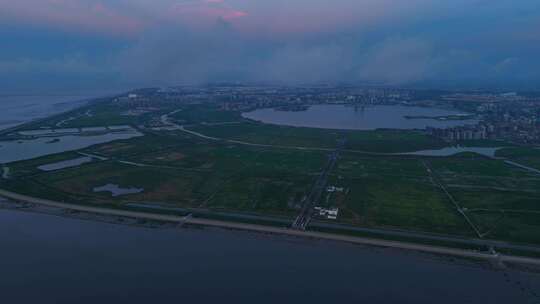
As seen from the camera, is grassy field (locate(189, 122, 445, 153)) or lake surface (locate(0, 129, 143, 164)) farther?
grassy field (locate(189, 122, 445, 153))

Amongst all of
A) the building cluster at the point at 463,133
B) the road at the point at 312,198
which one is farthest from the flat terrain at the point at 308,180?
the building cluster at the point at 463,133

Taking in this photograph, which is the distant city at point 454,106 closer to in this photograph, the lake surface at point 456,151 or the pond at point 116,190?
the lake surface at point 456,151

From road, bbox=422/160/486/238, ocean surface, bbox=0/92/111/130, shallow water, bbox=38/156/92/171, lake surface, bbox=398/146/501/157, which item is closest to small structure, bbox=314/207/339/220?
road, bbox=422/160/486/238

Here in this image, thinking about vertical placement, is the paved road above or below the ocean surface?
below

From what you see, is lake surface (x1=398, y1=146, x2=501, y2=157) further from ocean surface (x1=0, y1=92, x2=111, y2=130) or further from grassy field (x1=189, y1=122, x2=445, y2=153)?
ocean surface (x1=0, y1=92, x2=111, y2=130)

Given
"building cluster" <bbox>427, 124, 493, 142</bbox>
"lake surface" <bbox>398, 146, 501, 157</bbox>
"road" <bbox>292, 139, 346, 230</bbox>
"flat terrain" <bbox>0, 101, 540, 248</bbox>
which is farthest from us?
"building cluster" <bbox>427, 124, 493, 142</bbox>

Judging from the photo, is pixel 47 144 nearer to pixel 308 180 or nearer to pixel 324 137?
pixel 308 180

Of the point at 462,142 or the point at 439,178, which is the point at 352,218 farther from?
Answer: the point at 462,142

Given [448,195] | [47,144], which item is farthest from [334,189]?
[47,144]
